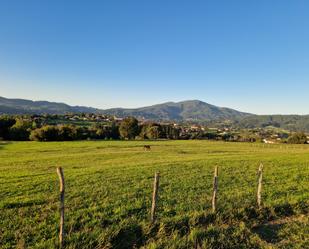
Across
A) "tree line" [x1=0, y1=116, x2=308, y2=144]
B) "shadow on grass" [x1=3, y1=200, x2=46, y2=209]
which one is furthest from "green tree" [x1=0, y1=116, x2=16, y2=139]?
"shadow on grass" [x1=3, y1=200, x2=46, y2=209]

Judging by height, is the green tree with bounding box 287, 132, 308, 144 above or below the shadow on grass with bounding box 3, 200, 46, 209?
below

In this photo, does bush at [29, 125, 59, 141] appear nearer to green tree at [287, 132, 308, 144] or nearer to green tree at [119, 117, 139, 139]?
green tree at [119, 117, 139, 139]

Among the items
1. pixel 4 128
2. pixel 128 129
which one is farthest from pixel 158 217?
pixel 128 129

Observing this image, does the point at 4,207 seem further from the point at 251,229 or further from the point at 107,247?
the point at 251,229

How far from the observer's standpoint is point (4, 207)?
13977 mm

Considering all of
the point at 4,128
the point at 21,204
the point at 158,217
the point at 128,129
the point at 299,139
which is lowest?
the point at 299,139

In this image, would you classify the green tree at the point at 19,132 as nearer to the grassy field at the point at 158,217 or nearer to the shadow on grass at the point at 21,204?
the grassy field at the point at 158,217

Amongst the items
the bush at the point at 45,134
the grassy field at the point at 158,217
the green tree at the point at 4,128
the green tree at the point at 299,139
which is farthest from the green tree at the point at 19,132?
the green tree at the point at 299,139

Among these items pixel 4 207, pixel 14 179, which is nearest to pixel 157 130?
pixel 14 179

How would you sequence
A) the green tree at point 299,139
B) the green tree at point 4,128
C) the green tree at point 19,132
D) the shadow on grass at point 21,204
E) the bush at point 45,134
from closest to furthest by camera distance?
the shadow on grass at point 21,204 → the bush at point 45,134 → the green tree at point 19,132 → the green tree at point 4,128 → the green tree at point 299,139

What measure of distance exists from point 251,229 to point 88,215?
23.3 feet

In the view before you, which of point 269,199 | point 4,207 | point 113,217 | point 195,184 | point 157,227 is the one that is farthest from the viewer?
point 195,184

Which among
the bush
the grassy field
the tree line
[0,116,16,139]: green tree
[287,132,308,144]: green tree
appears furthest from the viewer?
[287,132,308,144]: green tree

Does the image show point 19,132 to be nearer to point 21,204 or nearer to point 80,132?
point 80,132
